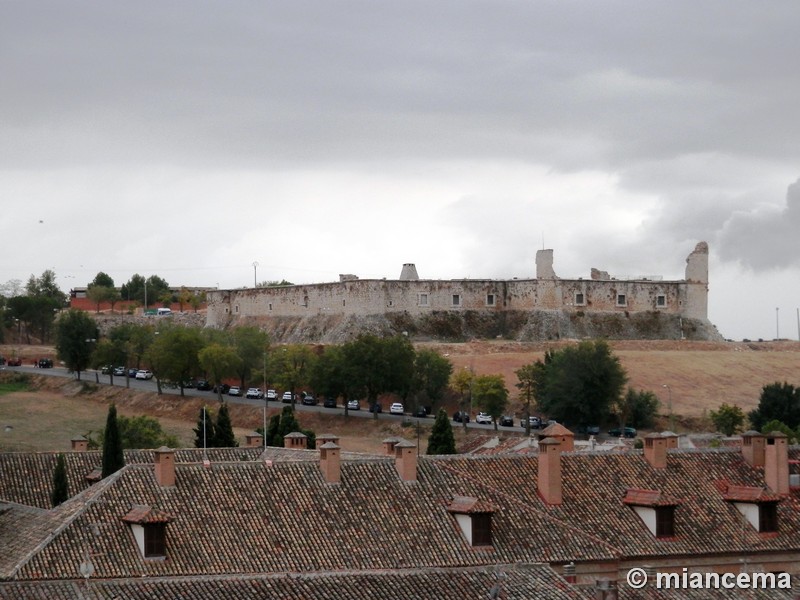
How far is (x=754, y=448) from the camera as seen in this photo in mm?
40500

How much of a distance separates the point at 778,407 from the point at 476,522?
48.2 m

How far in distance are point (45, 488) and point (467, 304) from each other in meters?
74.1

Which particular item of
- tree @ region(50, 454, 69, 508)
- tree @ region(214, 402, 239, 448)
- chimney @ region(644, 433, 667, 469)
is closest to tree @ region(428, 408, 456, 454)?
tree @ region(214, 402, 239, 448)

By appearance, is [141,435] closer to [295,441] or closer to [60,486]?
[295,441]

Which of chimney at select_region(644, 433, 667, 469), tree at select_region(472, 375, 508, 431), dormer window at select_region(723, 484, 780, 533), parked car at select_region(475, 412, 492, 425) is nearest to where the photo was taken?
dormer window at select_region(723, 484, 780, 533)

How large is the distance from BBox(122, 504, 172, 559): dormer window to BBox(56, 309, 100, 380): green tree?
243 feet

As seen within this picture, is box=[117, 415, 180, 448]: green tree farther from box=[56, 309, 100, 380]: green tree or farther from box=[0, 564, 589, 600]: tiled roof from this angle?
box=[56, 309, 100, 380]: green tree

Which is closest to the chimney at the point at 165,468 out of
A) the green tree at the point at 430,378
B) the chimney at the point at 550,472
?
the chimney at the point at 550,472

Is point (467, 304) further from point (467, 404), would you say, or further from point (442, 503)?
point (442, 503)

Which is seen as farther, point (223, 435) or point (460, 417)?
point (460, 417)

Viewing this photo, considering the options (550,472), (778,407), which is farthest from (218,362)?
(550,472)

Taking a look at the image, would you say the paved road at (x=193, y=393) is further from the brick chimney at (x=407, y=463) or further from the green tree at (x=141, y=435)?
the brick chimney at (x=407, y=463)

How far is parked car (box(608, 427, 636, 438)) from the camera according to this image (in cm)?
7803

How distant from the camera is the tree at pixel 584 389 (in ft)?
266
